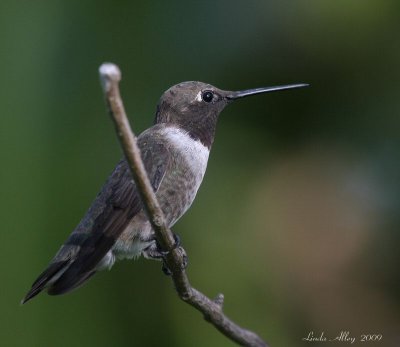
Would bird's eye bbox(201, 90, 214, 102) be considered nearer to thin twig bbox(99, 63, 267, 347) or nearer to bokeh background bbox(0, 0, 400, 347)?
bokeh background bbox(0, 0, 400, 347)

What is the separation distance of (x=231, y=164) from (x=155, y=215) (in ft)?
5.24

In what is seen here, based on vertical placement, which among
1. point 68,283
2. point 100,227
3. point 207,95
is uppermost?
point 207,95

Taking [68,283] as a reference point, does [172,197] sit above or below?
above

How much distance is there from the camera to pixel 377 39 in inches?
161

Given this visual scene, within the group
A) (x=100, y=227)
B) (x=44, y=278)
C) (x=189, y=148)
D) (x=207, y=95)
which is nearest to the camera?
(x=44, y=278)

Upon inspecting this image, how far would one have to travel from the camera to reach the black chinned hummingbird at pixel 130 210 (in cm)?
310

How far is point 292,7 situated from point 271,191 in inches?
39.8

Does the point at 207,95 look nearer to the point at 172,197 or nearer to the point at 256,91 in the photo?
the point at 256,91

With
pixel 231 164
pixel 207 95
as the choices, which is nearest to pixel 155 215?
pixel 207 95

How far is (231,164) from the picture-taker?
12.9 ft

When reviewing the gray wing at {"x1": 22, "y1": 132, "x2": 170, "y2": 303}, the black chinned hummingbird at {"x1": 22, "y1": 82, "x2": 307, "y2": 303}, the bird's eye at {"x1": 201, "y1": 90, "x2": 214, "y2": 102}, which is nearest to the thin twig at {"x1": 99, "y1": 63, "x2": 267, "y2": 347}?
the black chinned hummingbird at {"x1": 22, "y1": 82, "x2": 307, "y2": 303}

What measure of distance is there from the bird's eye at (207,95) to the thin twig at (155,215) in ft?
3.62

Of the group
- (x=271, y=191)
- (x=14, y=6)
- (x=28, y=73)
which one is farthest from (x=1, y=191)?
(x=271, y=191)

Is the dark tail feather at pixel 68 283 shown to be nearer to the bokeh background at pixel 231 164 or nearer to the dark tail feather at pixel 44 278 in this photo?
the dark tail feather at pixel 44 278
